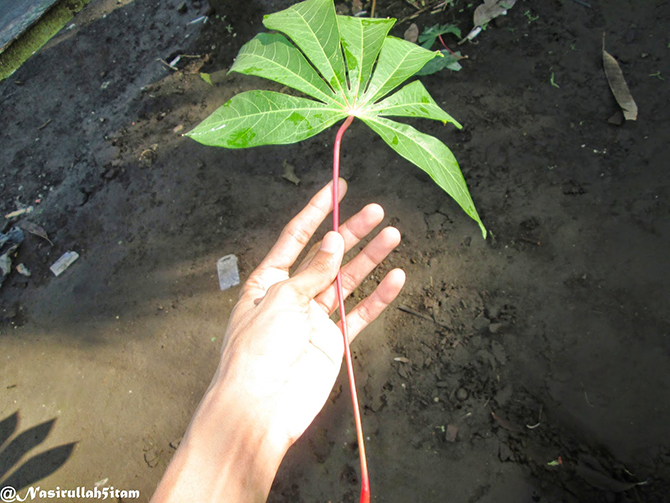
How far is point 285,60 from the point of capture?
144 centimetres

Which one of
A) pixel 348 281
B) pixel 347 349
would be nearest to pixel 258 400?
pixel 347 349

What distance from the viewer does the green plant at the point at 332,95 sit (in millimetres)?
1338

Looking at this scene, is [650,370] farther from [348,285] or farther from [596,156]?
[348,285]

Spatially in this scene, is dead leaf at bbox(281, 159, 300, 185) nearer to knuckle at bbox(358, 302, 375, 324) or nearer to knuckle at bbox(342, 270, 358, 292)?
knuckle at bbox(342, 270, 358, 292)

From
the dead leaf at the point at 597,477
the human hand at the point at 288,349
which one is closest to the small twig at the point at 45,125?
the human hand at the point at 288,349

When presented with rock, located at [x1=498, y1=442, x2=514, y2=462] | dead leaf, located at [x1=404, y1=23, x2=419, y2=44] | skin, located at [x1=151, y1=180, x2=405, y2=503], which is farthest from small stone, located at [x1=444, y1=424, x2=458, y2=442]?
dead leaf, located at [x1=404, y1=23, x2=419, y2=44]

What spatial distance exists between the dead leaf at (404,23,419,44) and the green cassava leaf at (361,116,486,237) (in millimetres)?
2067

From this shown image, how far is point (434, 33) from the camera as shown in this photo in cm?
301

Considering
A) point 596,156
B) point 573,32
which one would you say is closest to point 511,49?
point 573,32

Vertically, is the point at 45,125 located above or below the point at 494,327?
above

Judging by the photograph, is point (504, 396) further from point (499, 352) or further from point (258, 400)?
point (258, 400)

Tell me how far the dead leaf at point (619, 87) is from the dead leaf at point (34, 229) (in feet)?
14.1

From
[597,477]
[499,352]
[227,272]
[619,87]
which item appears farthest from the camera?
[227,272]

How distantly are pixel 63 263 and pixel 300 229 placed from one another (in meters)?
2.32
